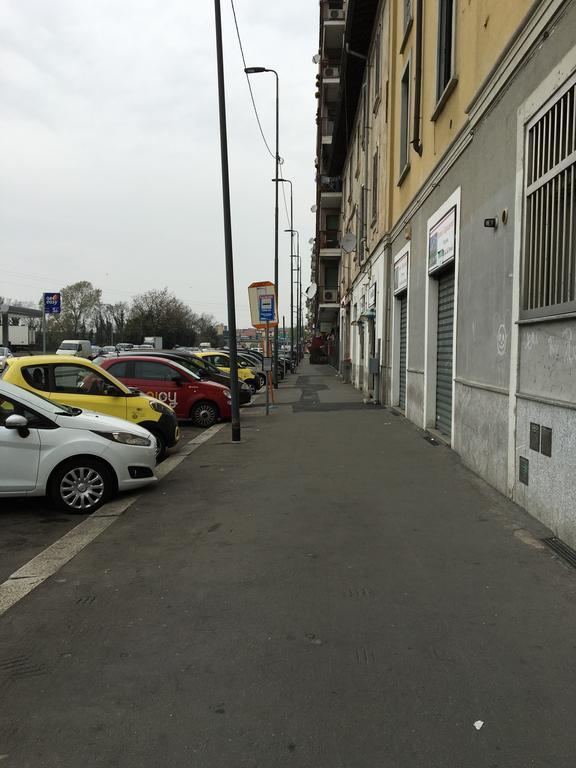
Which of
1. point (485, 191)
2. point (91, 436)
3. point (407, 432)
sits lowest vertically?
Answer: point (407, 432)

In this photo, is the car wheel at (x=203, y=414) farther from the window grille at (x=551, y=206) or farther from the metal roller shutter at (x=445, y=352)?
the window grille at (x=551, y=206)

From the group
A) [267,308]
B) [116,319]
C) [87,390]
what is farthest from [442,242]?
[116,319]

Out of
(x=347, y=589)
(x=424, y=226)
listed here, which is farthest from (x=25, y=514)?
(x=424, y=226)

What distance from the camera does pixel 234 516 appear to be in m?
6.19

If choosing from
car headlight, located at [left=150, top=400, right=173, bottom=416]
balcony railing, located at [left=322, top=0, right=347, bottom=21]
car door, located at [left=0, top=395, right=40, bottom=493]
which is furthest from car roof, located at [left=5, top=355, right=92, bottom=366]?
balcony railing, located at [left=322, top=0, right=347, bottom=21]

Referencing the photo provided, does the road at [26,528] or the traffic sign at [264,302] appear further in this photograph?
the traffic sign at [264,302]

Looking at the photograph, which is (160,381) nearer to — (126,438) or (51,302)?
(126,438)

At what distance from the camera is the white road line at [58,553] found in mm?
4320

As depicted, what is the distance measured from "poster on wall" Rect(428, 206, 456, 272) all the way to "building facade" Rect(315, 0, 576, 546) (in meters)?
0.03

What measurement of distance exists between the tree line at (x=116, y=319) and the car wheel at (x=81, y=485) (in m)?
85.8

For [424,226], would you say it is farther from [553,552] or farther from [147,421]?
[553,552]

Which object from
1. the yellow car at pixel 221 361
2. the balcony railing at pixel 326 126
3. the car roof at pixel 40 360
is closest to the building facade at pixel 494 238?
the car roof at pixel 40 360

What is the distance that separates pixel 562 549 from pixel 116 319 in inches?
3931

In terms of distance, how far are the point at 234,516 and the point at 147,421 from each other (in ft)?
11.6
